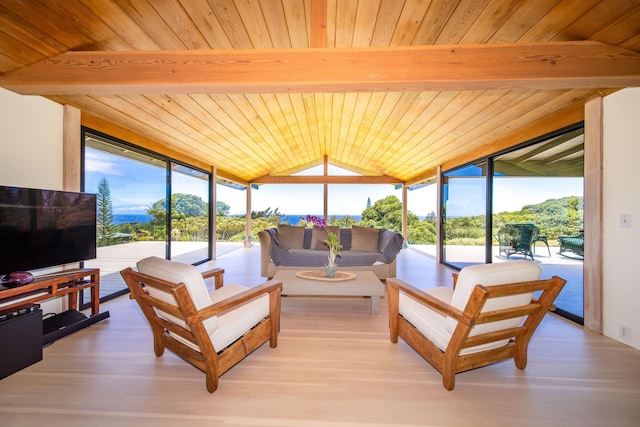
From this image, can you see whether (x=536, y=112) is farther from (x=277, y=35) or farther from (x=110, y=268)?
(x=110, y=268)

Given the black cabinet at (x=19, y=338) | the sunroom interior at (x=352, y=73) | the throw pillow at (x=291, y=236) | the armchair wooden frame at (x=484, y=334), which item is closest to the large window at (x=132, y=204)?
the sunroom interior at (x=352, y=73)

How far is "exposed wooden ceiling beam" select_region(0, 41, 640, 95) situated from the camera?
1975mm

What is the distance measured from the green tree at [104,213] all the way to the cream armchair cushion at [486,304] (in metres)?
3.76

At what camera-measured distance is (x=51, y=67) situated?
211 cm

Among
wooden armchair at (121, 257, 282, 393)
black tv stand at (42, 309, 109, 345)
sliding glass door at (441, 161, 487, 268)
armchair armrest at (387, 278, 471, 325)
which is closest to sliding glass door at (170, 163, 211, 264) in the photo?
black tv stand at (42, 309, 109, 345)

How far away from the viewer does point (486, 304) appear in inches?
63.2

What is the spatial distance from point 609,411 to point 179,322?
266 centimetres

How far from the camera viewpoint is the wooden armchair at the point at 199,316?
1.57 meters

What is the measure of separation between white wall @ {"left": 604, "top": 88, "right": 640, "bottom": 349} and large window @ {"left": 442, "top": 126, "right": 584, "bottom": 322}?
415 millimetres

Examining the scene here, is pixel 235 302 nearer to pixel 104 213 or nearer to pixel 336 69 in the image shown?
pixel 336 69

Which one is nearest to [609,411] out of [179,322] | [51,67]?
[179,322]

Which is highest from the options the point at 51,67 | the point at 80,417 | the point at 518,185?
the point at 51,67

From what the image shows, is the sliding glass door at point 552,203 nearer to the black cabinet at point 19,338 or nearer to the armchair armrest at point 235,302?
the armchair armrest at point 235,302

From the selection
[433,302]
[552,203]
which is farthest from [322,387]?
[552,203]
